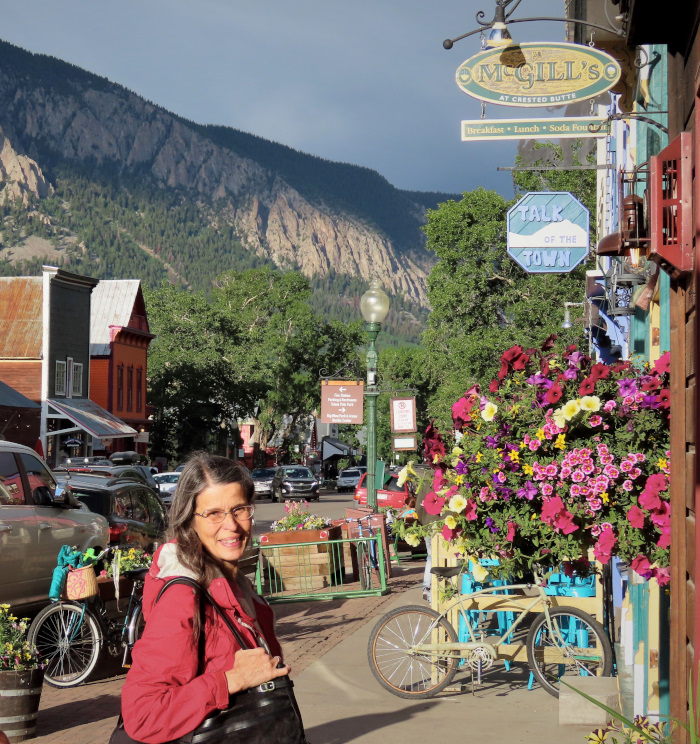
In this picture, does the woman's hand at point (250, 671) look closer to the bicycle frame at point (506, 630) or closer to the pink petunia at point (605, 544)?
the pink petunia at point (605, 544)

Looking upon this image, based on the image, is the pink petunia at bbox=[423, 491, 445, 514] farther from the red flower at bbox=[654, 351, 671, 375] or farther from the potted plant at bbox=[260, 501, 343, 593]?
the potted plant at bbox=[260, 501, 343, 593]

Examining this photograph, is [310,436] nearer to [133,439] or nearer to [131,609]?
[133,439]

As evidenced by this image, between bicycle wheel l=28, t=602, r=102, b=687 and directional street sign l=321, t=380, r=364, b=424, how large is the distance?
11.7 metres

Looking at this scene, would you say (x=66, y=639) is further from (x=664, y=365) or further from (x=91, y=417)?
(x=91, y=417)

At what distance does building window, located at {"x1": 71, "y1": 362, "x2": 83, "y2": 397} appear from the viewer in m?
46.2

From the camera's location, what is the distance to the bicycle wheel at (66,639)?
9172mm

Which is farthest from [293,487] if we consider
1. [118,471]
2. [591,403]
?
[591,403]

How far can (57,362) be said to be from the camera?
44.5 metres

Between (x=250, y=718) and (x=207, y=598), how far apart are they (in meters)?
0.33

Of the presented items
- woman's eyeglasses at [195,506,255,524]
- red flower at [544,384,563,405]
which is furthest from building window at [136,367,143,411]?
woman's eyeglasses at [195,506,255,524]

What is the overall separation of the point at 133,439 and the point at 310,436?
214 ft

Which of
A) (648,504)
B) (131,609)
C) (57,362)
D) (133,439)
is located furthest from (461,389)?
(648,504)

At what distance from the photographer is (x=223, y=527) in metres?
3.20

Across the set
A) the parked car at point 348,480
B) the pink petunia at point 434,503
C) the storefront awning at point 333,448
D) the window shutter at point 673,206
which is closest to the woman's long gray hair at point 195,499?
the window shutter at point 673,206
